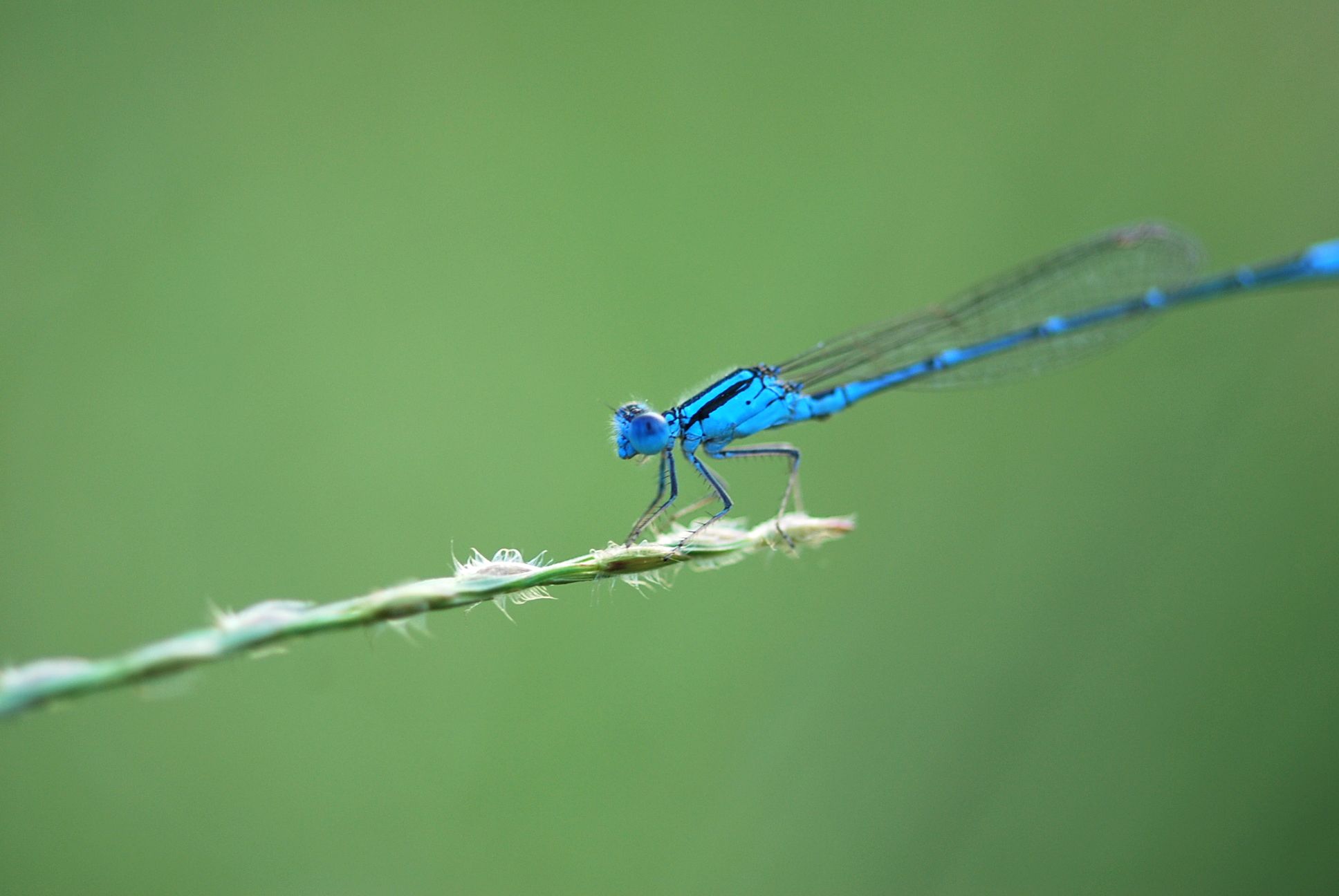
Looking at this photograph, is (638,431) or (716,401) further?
(716,401)

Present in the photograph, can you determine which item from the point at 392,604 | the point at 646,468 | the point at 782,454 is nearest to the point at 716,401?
the point at 782,454

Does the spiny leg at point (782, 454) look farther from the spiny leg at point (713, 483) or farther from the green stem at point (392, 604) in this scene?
the green stem at point (392, 604)

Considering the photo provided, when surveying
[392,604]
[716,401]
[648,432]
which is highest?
[716,401]

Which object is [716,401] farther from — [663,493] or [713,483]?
[663,493]

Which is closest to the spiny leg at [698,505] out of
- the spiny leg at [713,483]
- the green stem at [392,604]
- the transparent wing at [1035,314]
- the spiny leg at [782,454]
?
the spiny leg at [713,483]

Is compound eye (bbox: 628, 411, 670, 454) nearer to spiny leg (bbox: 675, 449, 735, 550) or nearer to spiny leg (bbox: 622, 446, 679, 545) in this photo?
spiny leg (bbox: 622, 446, 679, 545)

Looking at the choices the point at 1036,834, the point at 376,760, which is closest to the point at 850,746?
the point at 1036,834

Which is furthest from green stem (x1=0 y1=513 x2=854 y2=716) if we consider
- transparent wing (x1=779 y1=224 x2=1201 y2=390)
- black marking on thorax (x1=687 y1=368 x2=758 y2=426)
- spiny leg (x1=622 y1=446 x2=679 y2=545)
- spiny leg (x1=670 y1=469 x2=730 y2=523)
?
transparent wing (x1=779 y1=224 x2=1201 y2=390)
